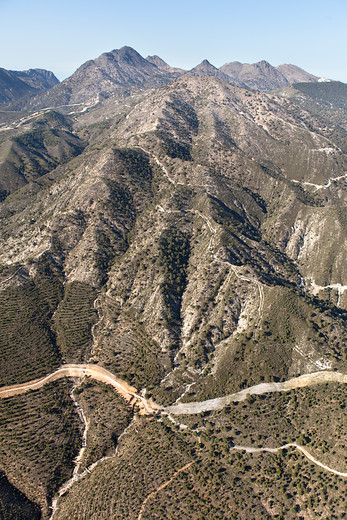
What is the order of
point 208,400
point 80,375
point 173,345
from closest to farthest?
1. point 208,400
2. point 80,375
3. point 173,345

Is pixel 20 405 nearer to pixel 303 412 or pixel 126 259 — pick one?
pixel 126 259

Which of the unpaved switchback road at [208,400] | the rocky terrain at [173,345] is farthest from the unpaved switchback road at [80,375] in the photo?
the rocky terrain at [173,345]

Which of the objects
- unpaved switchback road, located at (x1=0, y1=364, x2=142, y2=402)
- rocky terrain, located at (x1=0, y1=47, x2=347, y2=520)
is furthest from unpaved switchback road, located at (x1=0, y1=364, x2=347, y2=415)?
rocky terrain, located at (x1=0, y1=47, x2=347, y2=520)

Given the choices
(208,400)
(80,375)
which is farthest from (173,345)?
(80,375)

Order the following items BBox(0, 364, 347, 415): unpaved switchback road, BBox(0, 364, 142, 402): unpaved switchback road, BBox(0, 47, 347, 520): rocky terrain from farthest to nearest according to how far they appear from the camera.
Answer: BBox(0, 364, 142, 402): unpaved switchback road → BBox(0, 364, 347, 415): unpaved switchback road → BBox(0, 47, 347, 520): rocky terrain

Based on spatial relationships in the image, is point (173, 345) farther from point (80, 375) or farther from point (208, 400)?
point (80, 375)

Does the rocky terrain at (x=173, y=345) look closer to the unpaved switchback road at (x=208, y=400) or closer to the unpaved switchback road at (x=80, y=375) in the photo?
the unpaved switchback road at (x=208, y=400)

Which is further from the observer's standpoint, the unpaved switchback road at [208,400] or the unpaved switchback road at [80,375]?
the unpaved switchback road at [80,375]

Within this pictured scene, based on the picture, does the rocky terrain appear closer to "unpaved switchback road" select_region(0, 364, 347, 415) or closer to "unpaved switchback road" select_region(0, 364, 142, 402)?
"unpaved switchback road" select_region(0, 364, 347, 415)

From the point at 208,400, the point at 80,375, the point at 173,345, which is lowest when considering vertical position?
the point at 208,400
